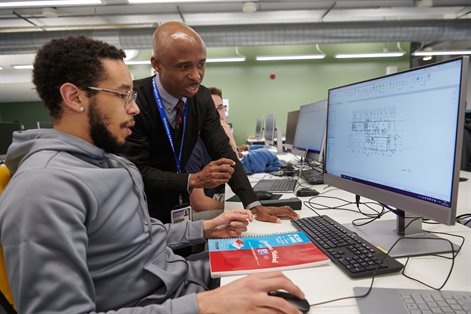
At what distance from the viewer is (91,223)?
2.41 feet

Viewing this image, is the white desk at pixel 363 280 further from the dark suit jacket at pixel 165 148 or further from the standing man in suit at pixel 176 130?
the dark suit jacket at pixel 165 148

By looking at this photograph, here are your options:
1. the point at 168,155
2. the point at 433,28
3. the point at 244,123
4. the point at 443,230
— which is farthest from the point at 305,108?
the point at 244,123

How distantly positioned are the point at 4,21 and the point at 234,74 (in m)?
5.26

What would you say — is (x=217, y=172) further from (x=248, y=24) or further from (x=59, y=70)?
(x=248, y=24)

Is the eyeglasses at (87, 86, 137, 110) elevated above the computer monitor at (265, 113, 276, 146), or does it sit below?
above

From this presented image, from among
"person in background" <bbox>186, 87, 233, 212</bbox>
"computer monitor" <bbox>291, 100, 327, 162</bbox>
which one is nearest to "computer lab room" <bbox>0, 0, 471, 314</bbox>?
"person in background" <bbox>186, 87, 233, 212</bbox>

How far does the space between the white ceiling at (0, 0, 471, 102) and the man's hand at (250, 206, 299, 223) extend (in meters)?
5.35

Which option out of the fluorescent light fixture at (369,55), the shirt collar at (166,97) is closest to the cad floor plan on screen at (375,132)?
the shirt collar at (166,97)

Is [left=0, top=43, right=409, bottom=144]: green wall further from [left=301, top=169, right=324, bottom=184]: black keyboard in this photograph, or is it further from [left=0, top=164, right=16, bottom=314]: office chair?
[left=0, top=164, right=16, bottom=314]: office chair

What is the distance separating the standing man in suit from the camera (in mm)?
1428

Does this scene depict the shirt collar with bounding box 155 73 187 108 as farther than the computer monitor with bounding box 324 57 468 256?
Yes

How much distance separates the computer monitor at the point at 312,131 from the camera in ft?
6.75

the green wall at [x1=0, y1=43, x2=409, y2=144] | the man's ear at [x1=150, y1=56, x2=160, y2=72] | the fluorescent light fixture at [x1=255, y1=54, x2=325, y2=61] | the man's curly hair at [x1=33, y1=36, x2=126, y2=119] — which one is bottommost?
the man's curly hair at [x1=33, y1=36, x2=126, y2=119]

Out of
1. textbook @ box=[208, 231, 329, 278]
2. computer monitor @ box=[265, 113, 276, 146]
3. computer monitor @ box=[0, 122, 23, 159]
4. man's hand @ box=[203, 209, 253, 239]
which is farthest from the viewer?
computer monitor @ box=[265, 113, 276, 146]
